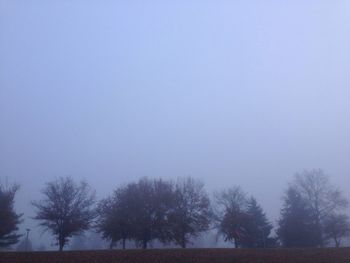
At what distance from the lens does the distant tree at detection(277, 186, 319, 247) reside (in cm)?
5081

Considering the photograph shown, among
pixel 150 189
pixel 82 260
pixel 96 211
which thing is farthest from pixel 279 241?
pixel 82 260

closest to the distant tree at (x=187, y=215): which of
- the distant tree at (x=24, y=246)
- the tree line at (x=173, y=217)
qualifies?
the tree line at (x=173, y=217)

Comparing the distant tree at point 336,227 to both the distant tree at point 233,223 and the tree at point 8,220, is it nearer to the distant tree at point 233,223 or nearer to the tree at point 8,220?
the distant tree at point 233,223

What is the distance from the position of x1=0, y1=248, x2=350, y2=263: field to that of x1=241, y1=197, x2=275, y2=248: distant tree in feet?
67.6

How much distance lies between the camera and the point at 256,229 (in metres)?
53.2

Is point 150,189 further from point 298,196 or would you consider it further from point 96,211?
point 298,196

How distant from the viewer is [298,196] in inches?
2157

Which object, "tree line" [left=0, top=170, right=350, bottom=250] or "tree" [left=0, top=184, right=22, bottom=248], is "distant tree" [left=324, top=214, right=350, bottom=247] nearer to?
"tree line" [left=0, top=170, right=350, bottom=250]

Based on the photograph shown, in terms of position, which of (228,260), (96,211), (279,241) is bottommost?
(228,260)

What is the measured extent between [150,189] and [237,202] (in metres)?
14.4

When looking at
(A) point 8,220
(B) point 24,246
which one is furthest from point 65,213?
(B) point 24,246

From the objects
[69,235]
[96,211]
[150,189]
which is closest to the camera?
[69,235]

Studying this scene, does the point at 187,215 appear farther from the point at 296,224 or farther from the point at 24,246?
the point at 24,246

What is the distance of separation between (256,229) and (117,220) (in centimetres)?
1759
